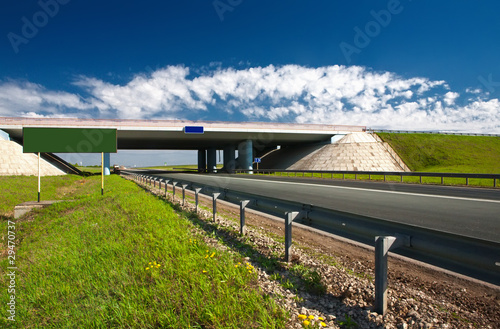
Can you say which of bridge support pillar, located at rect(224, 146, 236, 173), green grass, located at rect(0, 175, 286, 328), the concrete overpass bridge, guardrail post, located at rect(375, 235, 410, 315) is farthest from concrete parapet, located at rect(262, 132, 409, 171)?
guardrail post, located at rect(375, 235, 410, 315)

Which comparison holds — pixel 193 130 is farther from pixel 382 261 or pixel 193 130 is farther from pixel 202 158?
pixel 382 261

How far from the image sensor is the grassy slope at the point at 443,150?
41.6 meters

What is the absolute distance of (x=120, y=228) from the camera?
23.4 feet

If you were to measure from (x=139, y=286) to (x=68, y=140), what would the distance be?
1674 cm

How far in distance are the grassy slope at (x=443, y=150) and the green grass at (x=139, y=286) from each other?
136 feet

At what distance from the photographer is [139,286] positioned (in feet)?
12.1

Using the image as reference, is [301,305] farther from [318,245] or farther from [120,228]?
[120,228]

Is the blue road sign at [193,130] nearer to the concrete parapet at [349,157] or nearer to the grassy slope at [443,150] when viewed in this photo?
the concrete parapet at [349,157]

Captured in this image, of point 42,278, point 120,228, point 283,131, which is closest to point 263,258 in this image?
point 42,278

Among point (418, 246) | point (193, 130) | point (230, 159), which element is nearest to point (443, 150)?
point (230, 159)

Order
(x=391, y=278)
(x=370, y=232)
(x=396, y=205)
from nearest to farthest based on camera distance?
(x=370, y=232) < (x=391, y=278) < (x=396, y=205)

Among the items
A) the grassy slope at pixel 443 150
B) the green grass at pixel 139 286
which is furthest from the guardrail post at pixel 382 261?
the grassy slope at pixel 443 150

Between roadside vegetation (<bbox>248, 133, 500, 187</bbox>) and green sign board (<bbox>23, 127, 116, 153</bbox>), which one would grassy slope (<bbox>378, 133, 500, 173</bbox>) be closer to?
roadside vegetation (<bbox>248, 133, 500, 187</bbox>)

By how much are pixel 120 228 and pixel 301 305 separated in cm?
553
